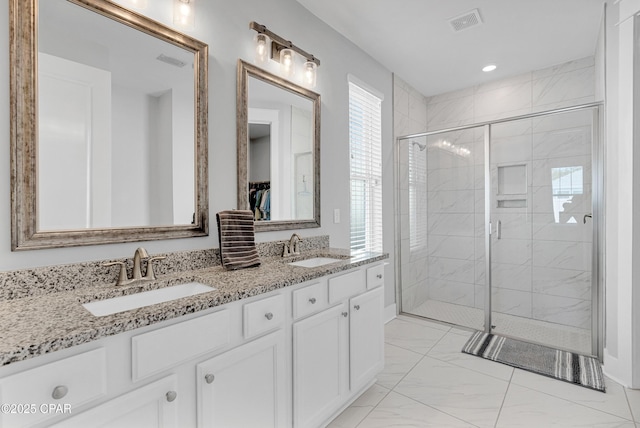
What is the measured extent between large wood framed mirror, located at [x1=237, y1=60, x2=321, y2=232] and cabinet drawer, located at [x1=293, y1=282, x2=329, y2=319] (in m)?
0.64

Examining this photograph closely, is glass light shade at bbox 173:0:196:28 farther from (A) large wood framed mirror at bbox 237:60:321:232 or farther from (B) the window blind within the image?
(B) the window blind

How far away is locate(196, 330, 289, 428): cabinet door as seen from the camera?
1103 millimetres

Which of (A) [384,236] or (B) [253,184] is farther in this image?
(A) [384,236]

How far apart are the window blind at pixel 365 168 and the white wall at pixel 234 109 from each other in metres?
0.12

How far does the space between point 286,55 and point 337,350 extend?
190 centimetres

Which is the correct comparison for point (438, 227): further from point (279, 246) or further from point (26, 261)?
point (26, 261)

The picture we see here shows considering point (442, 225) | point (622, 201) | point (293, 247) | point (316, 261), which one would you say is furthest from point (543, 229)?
point (293, 247)

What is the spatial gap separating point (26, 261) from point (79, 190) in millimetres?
321

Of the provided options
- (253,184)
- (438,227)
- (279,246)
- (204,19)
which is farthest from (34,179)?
(438,227)

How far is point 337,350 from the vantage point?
1.74 meters

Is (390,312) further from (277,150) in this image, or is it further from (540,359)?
(277,150)

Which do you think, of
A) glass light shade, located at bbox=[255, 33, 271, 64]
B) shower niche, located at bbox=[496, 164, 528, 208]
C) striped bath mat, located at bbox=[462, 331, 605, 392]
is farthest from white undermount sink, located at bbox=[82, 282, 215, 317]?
shower niche, located at bbox=[496, 164, 528, 208]

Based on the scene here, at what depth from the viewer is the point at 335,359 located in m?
1.73

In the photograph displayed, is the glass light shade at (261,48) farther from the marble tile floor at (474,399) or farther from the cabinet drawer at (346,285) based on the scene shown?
the marble tile floor at (474,399)
